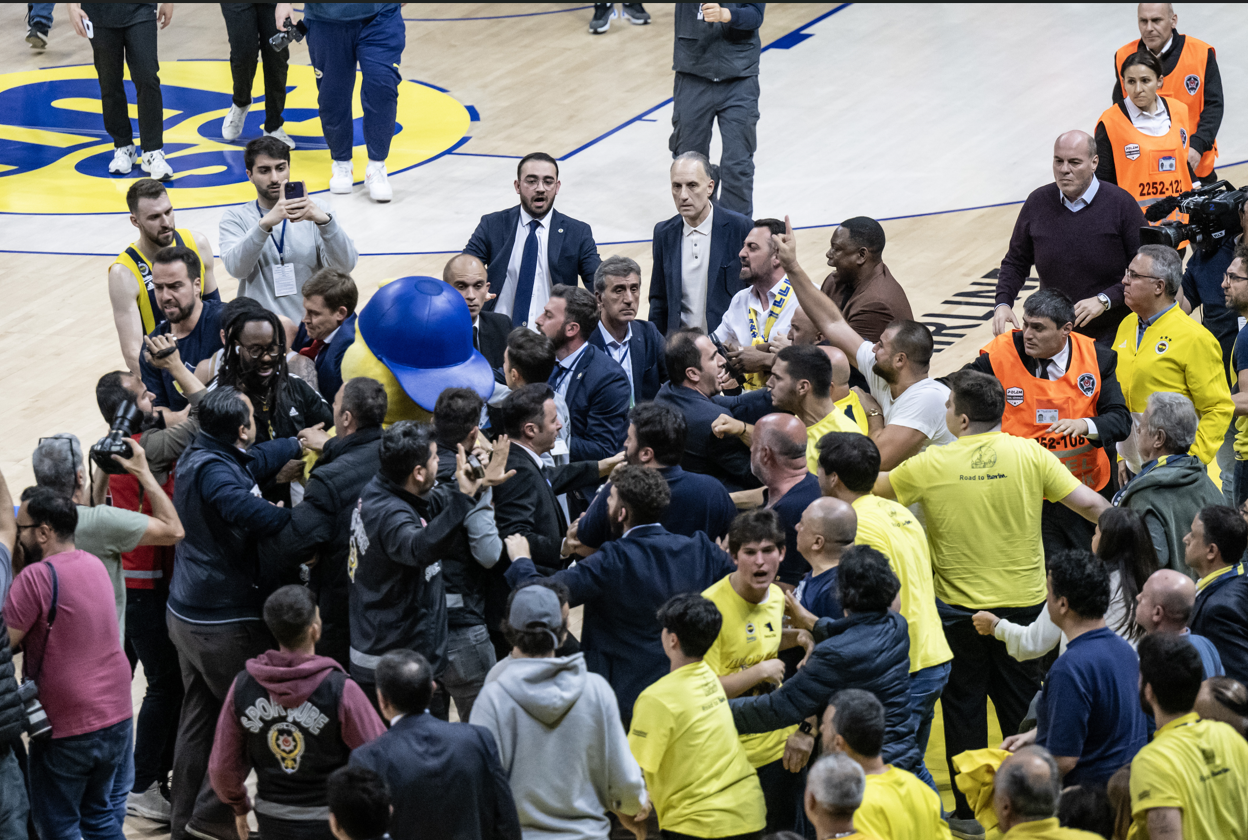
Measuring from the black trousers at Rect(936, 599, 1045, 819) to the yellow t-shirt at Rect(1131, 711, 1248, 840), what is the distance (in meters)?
1.50

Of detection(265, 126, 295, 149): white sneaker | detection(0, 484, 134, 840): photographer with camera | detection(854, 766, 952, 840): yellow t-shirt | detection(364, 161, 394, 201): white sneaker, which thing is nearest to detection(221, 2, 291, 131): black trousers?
detection(265, 126, 295, 149): white sneaker

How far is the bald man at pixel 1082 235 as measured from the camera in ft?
24.1

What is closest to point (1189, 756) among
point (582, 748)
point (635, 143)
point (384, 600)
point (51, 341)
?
point (582, 748)

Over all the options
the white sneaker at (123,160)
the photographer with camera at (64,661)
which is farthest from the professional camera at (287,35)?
the photographer with camera at (64,661)

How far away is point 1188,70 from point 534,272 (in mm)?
4744

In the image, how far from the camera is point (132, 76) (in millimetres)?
11547

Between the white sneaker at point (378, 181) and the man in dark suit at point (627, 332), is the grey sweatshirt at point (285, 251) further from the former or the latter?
the white sneaker at point (378, 181)

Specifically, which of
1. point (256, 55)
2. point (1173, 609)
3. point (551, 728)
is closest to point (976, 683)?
point (1173, 609)

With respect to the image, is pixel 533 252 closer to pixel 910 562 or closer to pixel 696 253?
pixel 696 253

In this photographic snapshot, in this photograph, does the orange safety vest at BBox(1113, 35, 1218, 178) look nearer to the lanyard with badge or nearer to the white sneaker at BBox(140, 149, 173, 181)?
the lanyard with badge

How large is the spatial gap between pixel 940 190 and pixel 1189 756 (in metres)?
8.67

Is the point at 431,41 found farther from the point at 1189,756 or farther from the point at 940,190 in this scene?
the point at 1189,756

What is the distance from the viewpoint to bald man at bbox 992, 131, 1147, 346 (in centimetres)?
733

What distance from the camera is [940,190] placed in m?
12.0
